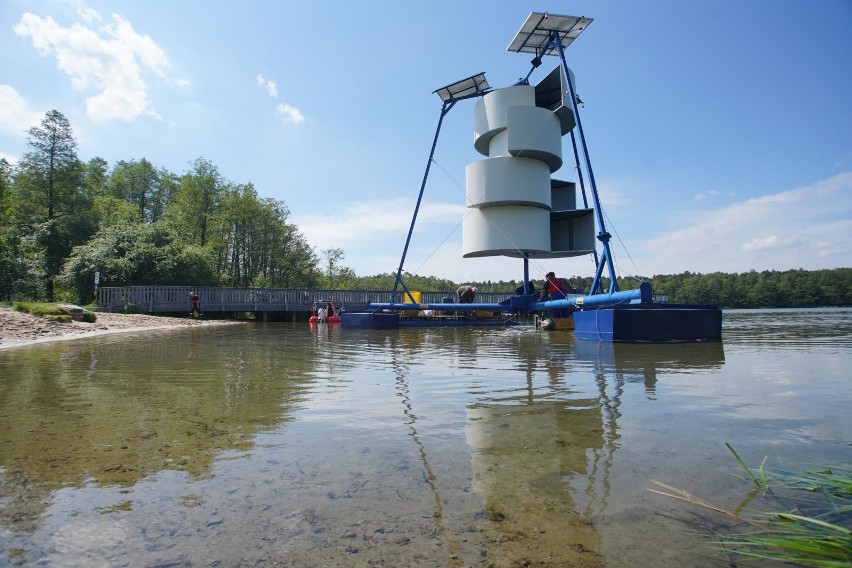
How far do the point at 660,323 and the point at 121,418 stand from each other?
1252 centimetres

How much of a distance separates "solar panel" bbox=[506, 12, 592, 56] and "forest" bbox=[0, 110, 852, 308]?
21140mm

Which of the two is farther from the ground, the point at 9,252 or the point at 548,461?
the point at 9,252

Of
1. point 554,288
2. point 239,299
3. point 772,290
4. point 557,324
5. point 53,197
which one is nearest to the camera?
point 554,288

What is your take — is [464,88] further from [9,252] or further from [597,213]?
[9,252]

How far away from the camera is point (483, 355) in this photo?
10812 millimetres

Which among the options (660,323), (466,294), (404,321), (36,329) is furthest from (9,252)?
(660,323)

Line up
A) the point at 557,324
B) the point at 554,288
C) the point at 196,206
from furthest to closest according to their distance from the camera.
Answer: the point at 196,206 < the point at 557,324 < the point at 554,288

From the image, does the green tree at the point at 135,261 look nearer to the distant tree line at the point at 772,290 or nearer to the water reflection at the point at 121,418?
the water reflection at the point at 121,418

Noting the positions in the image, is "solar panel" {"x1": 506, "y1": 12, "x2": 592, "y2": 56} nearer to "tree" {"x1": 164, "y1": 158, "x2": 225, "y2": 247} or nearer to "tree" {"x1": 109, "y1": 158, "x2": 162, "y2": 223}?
"tree" {"x1": 164, "y1": 158, "x2": 225, "y2": 247}

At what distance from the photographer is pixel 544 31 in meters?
19.6

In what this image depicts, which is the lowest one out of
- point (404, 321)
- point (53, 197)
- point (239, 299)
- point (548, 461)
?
point (548, 461)

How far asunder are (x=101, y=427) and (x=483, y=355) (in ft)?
25.7

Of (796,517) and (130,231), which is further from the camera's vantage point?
(130,231)

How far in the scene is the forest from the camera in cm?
3534
